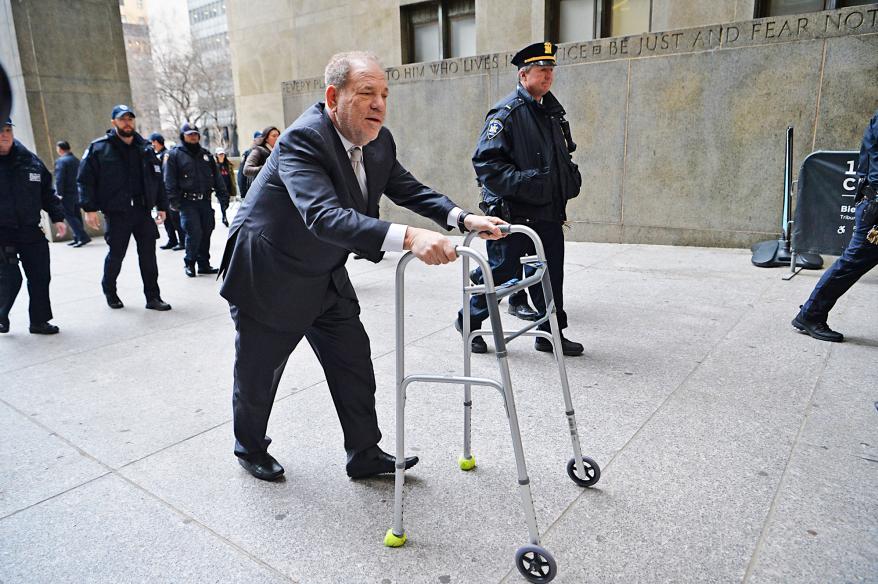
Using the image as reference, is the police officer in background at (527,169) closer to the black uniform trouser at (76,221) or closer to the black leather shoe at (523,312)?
the black leather shoe at (523,312)

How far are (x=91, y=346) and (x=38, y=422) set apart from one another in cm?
164

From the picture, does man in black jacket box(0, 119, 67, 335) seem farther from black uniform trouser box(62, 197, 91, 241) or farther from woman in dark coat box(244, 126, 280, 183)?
black uniform trouser box(62, 197, 91, 241)

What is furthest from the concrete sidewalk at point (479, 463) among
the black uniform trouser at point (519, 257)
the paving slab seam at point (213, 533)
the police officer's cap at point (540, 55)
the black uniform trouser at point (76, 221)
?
the black uniform trouser at point (76, 221)

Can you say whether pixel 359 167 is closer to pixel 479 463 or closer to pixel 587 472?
pixel 479 463

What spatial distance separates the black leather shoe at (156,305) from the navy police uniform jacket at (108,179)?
3.17ft

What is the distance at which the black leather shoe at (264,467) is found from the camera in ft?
9.80

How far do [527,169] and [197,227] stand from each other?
5.11 metres

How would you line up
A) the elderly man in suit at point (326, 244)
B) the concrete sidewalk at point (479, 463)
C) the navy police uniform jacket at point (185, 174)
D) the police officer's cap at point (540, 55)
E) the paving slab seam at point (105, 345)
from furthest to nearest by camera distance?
the navy police uniform jacket at point (185, 174)
the paving slab seam at point (105, 345)
the police officer's cap at point (540, 55)
the concrete sidewalk at point (479, 463)
the elderly man in suit at point (326, 244)

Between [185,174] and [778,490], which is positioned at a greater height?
[185,174]

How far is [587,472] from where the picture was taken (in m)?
2.84

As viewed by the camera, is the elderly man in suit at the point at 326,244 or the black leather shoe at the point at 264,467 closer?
the elderly man in suit at the point at 326,244

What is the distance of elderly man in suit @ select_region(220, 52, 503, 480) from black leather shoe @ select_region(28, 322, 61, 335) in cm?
358

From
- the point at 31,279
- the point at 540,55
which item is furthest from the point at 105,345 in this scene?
the point at 540,55

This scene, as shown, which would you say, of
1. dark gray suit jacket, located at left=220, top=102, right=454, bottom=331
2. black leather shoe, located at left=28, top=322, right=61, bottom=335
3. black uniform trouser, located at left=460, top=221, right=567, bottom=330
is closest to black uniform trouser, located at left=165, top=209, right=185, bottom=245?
black leather shoe, located at left=28, top=322, right=61, bottom=335
